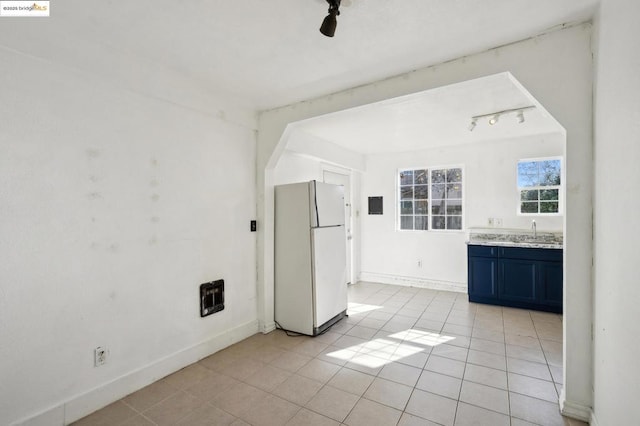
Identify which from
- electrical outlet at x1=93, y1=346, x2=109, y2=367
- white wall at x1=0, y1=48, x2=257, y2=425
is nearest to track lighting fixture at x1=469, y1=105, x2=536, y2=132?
white wall at x1=0, y1=48, x2=257, y2=425

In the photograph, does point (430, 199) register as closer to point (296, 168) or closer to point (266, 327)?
point (296, 168)

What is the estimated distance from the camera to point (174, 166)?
8.27 ft

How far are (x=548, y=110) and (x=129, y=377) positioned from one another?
3.57m

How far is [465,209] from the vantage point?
4.90 m

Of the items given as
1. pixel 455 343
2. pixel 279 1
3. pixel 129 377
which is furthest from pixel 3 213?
pixel 455 343

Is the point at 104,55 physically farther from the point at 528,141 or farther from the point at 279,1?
the point at 528,141

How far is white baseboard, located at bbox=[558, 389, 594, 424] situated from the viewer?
1822 mm

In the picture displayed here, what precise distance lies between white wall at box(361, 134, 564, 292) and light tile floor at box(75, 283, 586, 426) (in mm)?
1553

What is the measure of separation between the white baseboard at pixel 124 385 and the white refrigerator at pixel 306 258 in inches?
27.4

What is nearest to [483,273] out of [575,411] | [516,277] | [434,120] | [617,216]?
[516,277]

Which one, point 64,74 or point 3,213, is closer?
point 3,213

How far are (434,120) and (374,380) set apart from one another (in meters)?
3.01

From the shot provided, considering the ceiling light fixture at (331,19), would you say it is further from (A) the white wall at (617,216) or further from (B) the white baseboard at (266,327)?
(B) the white baseboard at (266,327)

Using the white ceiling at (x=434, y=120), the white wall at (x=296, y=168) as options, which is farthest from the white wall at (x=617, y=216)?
the white wall at (x=296, y=168)
